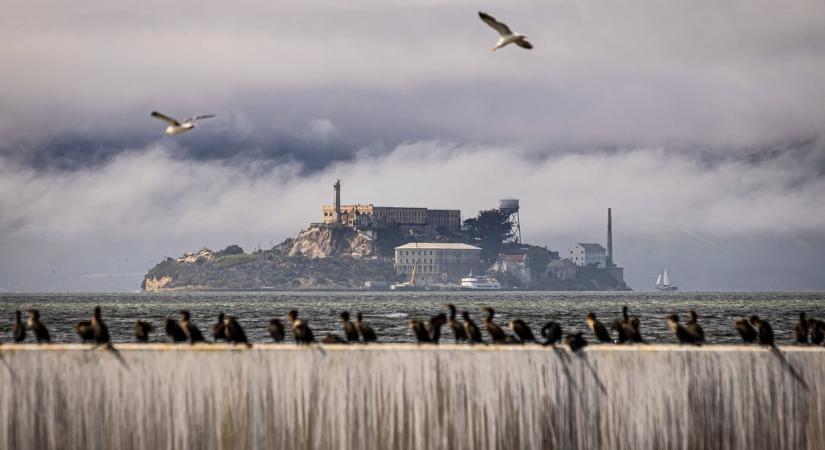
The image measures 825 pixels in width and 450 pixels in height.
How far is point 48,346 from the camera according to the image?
2434 centimetres

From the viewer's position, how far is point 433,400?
23.0 m

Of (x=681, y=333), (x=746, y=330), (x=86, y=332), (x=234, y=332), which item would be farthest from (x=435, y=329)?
(x=86, y=332)

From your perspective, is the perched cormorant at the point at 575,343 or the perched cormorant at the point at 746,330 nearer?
the perched cormorant at the point at 575,343

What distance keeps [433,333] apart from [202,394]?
16.5 ft

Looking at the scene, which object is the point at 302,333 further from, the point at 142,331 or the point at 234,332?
the point at 142,331

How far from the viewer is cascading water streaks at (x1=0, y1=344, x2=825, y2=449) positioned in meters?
22.7

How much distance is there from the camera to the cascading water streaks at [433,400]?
22.7 meters

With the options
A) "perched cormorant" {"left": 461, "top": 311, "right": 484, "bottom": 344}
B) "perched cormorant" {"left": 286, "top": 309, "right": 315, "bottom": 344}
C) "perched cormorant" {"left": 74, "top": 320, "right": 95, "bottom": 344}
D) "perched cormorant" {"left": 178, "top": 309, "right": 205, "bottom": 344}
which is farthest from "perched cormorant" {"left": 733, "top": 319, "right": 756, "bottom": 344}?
"perched cormorant" {"left": 74, "top": 320, "right": 95, "bottom": 344}

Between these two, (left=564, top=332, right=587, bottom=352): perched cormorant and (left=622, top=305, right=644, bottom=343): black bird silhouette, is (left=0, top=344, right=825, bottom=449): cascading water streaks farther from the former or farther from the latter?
(left=622, top=305, right=644, bottom=343): black bird silhouette

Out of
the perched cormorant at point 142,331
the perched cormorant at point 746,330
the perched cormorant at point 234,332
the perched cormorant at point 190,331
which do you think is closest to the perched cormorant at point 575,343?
the perched cormorant at point 746,330

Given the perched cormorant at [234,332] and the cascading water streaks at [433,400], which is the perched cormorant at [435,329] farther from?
the perched cormorant at [234,332]

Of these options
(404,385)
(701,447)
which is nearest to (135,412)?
(404,385)

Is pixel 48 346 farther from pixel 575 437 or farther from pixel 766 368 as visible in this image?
pixel 766 368

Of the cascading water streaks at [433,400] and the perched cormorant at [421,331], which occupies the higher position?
the perched cormorant at [421,331]
